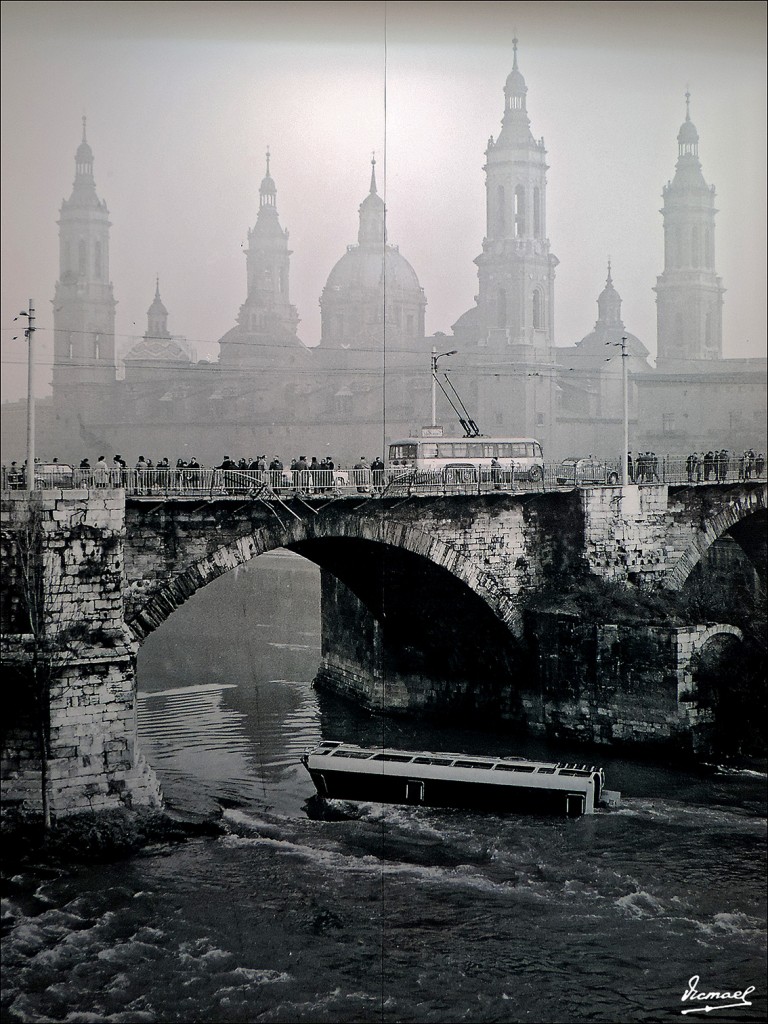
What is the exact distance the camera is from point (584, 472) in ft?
44.7

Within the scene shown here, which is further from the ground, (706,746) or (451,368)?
(451,368)

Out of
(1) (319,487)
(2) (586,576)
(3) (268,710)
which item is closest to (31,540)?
(1) (319,487)

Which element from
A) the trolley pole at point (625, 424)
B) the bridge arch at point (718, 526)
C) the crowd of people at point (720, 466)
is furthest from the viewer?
the bridge arch at point (718, 526)

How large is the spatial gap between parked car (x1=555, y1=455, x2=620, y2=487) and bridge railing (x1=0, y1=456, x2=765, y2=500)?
15 millimetres

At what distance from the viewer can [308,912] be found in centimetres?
804

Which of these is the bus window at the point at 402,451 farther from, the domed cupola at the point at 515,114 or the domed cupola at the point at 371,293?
the domed cupola at the point at 515,114

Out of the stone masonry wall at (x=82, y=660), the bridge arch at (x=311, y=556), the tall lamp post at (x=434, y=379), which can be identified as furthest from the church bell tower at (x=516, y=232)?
the stone masonry wall at (x=82, y=660)

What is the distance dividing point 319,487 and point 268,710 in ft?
13.1

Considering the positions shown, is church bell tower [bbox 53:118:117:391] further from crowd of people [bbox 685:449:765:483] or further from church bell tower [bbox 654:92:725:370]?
crowd of people [bbox 685:449:765:483]

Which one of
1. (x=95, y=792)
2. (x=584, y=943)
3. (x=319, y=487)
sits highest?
(x=319, y=487)

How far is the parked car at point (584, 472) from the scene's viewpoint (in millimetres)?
13398

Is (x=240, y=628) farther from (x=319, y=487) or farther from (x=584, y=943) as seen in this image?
(x=584, y=943)

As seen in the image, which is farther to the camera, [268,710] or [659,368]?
[268,710]

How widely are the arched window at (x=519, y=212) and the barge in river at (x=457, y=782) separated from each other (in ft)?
16.7
